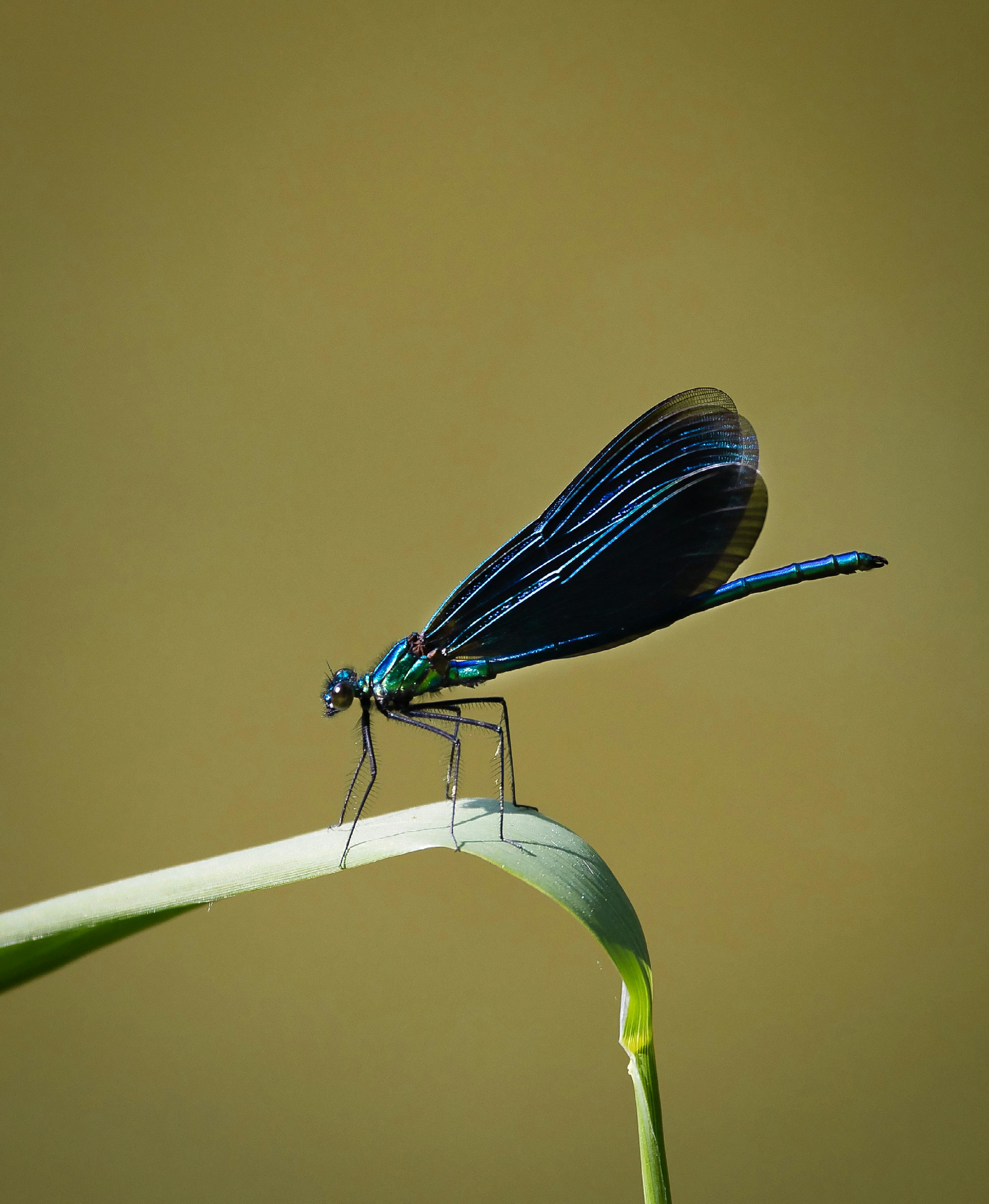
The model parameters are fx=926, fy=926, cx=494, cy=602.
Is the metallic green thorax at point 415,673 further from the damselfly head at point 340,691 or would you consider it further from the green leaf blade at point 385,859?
the green leaf blade at point 385,859

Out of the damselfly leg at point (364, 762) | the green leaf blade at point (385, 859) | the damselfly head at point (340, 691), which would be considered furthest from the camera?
the damselfly head at point (340, 691)

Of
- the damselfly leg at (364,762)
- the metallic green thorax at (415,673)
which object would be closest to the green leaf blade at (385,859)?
the damselfly leg at (364,762)

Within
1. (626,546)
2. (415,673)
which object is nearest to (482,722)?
(415,673)

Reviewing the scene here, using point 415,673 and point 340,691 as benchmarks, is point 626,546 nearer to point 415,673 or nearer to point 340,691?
point 415,673

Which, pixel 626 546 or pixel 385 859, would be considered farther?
pixel 626 546

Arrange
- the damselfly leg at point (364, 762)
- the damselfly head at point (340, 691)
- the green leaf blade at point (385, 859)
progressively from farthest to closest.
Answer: the damselfly head at point (340, 691) < the damselfly leg at point (364, 762) < the green leaf blade at point (385, 859)

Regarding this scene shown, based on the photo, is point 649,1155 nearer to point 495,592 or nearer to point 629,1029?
point 629,1029

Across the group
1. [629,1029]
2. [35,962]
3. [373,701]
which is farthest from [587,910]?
[373,701]
